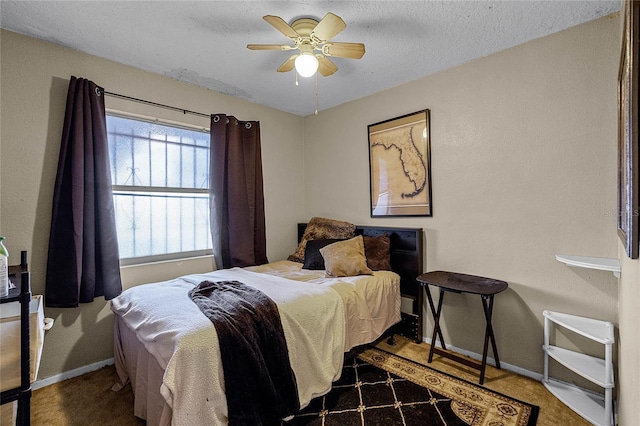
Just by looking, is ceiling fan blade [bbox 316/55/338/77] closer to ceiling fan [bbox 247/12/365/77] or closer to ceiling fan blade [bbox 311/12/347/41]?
ceiling fan [bbox 247/12/365/77]

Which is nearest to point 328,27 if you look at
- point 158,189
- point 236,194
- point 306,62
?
point 306,62

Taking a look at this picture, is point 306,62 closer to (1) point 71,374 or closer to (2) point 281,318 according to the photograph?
(2) point 281,318

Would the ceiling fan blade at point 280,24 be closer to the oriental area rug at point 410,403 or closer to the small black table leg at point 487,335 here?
the small black table leg at point 487,335

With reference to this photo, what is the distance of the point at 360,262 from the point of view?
267 centimetres

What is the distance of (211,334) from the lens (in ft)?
4.85

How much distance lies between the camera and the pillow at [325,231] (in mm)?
3224

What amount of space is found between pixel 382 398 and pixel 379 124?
2.49m

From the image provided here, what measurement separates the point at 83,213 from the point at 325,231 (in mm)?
2187

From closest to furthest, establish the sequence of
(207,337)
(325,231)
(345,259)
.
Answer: (207,337), (345,259), (325,231)

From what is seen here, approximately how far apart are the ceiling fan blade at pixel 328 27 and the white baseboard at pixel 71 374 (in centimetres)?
300

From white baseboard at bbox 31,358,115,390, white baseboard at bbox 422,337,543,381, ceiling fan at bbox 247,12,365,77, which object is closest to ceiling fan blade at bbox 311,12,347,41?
ceiling fan at bbox 247,12,365,77

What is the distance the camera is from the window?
2586 mm

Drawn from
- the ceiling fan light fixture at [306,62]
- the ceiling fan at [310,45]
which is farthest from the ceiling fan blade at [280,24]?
the ceiling fan light fixture at [306,62]

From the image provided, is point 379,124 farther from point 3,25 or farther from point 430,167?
point 3,25
